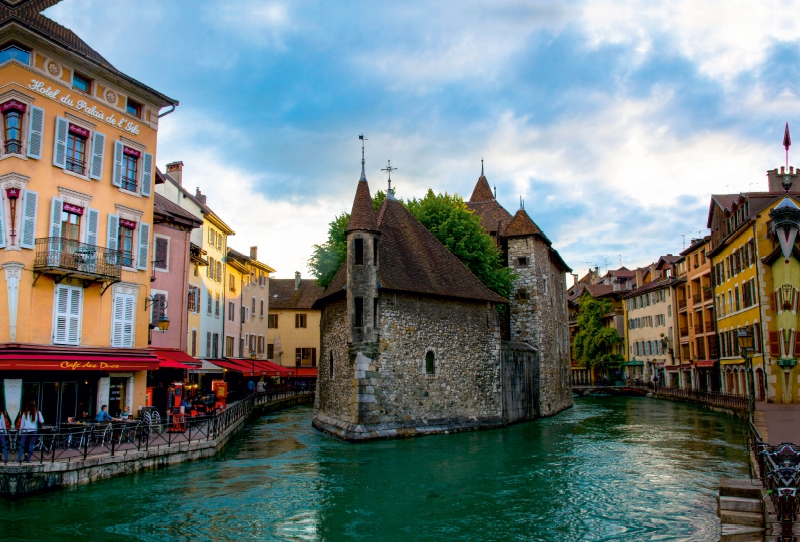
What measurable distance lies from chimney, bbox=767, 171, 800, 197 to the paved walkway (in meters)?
13.7

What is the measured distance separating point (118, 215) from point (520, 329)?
21.5m

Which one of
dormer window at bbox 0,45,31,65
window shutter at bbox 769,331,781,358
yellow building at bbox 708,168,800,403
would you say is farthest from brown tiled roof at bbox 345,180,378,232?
window shutter at bbox 769,331,781,358

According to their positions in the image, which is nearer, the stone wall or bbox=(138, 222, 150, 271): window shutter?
bbox=(138, 222, 150, 271): window shutter

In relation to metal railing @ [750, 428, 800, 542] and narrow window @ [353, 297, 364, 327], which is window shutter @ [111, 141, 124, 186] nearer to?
narrow window @ [353, 297, 364, 327]

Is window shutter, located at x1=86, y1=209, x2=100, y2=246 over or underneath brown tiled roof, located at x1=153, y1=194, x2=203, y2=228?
underneath

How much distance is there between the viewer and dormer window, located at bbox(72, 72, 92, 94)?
20062mm

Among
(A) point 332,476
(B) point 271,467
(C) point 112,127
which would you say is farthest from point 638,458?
(C) point 112,127

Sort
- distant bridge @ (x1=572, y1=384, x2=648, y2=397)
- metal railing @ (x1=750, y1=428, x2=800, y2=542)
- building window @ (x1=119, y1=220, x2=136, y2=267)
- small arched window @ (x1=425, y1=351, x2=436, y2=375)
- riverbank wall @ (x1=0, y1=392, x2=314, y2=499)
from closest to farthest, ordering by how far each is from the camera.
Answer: metal railing @ (x1=750, y1=428, x2=800, y2=542) → riverbank wall @ (x1=0, y1=392, x2=314, y2=499) → building window @ (x1=119, y1=220, x2=136, y2=267) → small arched window @ (x1=425, y1=351, x2=436, y2=375) → distant bridge @ (x1=572, y1=384, x2=648, y2=397)

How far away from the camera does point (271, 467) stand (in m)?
18.5

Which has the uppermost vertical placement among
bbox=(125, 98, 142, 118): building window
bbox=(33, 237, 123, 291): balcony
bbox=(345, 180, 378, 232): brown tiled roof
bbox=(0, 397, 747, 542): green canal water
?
bbox=(125, 98, 142, 118): building window

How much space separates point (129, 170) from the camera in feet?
71.8

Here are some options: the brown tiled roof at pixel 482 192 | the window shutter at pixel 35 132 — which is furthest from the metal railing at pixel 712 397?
the window shutter at pixel 35 132

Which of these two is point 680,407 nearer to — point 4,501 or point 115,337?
point 115,337

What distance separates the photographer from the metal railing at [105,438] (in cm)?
1538
